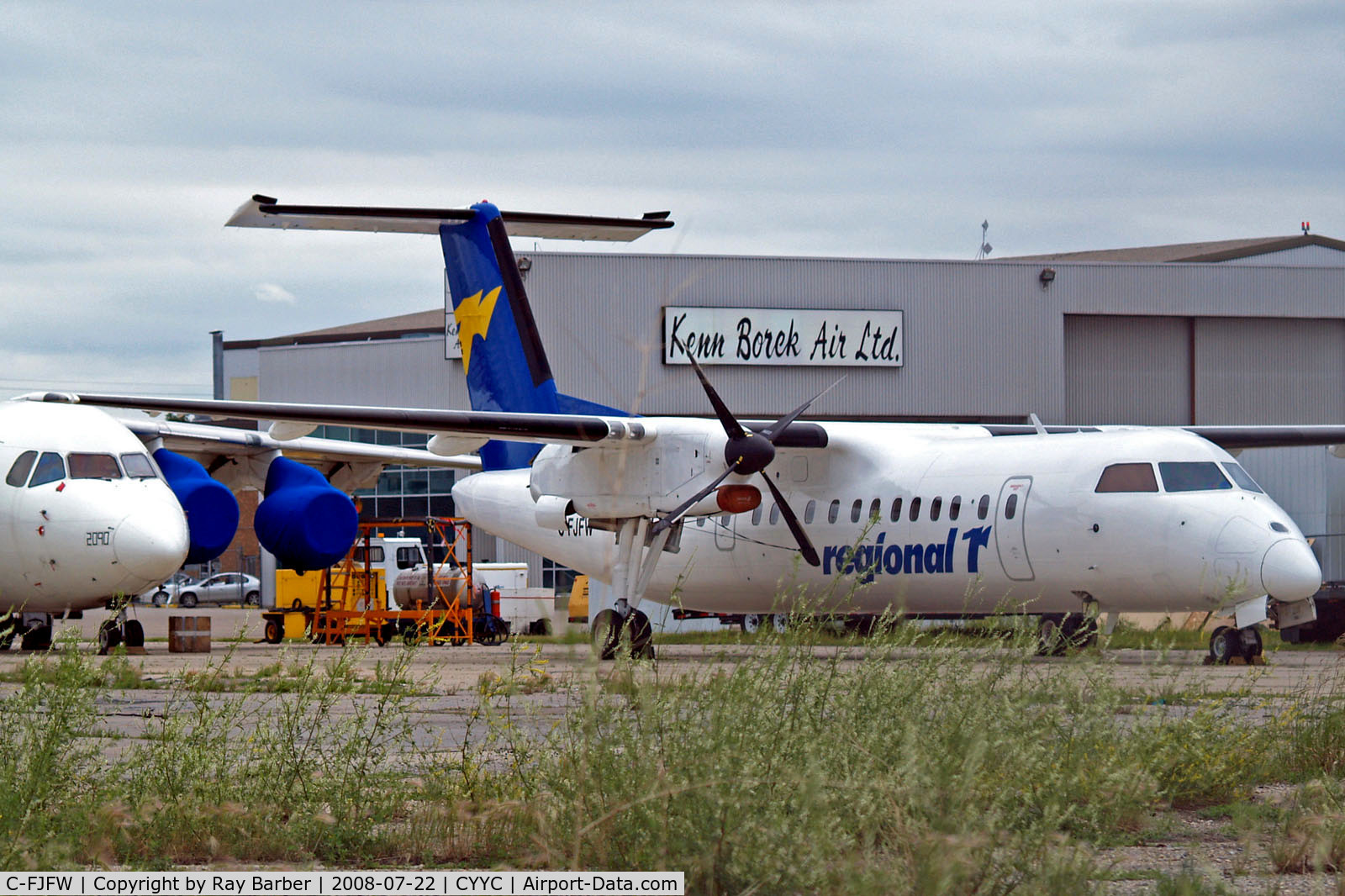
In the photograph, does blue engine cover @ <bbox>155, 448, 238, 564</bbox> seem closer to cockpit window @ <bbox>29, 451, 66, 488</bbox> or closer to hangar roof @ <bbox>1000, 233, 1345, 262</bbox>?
cockpit window @ <bbox>29, 451, 66, 488</bbox>

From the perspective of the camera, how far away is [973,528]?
56.2 feet

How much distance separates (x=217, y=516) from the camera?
66.1ft

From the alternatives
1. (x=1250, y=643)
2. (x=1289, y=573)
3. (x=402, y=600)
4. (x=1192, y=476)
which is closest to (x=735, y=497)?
(x=1192, y=476)

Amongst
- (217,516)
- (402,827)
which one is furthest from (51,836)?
(217,516)

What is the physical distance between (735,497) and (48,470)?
26.3 feet

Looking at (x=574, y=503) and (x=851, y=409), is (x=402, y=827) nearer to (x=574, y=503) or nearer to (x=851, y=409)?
(x=574, y=503)

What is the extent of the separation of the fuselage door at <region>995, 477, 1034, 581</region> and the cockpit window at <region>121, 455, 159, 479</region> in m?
10.1

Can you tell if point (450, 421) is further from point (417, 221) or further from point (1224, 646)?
point (1224, 646)

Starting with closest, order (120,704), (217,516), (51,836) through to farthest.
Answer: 1. (51,836)
2. (120,704)
3. (217,516)

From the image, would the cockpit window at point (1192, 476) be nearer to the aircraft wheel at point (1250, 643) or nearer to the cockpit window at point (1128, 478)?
the cockpit window at point (1128, 478)

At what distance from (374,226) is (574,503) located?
5.35 meters

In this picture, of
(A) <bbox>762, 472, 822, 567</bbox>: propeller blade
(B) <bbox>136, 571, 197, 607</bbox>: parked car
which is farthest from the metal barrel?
(B) <bbox>136, 571, 197, 607</bbox>: parked car

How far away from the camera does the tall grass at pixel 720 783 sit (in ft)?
14.4

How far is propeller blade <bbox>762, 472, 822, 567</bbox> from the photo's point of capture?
17609 millimetres
